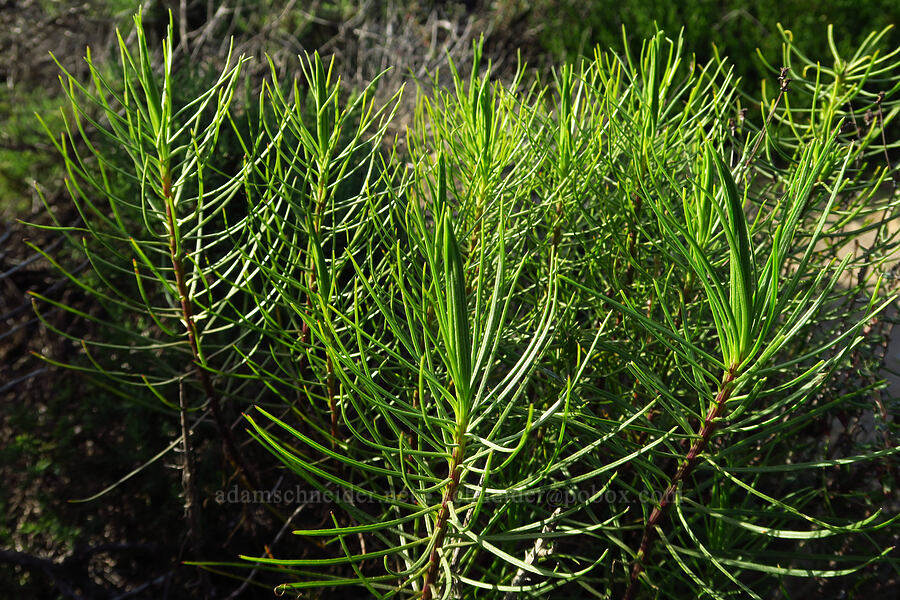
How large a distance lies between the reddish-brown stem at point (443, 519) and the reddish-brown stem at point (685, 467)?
237 mm

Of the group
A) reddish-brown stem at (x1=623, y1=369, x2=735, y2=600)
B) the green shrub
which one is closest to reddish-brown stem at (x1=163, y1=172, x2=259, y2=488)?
the green shrub

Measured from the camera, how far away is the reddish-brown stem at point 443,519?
2.00ft

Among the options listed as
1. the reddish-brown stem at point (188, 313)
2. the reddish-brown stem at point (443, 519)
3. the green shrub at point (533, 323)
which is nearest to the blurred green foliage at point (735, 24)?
the green shrub at point (533, 323)

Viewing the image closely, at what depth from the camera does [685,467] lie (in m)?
0.72

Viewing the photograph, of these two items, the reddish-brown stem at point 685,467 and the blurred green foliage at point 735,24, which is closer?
the reddish-brown stem at point 685,467

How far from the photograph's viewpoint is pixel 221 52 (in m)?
3.62

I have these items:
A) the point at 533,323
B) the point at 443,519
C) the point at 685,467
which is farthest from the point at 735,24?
the point at 443,519

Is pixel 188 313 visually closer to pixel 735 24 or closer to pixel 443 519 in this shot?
pixel 443 519

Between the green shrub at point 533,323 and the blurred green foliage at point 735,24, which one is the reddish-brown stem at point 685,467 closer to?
the green shrub at point 533,323

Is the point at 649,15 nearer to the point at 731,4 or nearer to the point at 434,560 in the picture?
the point at 731,4

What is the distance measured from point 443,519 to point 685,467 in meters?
0.27

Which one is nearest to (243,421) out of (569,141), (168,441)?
(168,441)

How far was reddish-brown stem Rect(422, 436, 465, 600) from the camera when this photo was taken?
2.00 ft

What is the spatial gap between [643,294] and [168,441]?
4.21ft
